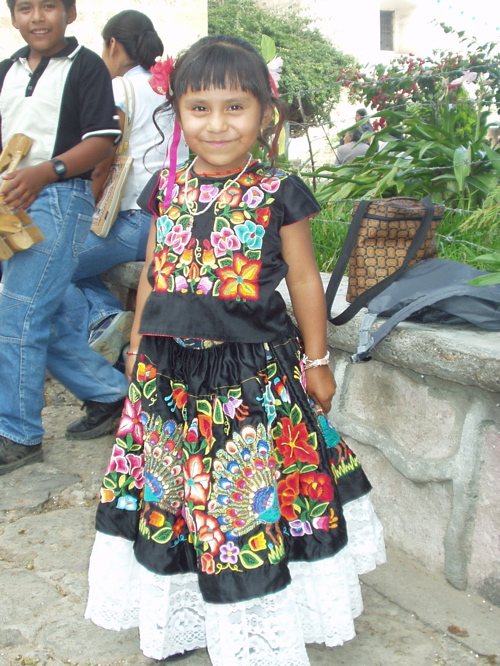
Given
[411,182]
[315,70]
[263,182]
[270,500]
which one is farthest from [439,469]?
[315,70]

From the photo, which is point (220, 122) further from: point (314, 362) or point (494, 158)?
point (494, 158)

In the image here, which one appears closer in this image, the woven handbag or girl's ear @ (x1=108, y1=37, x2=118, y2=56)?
the woven handbag

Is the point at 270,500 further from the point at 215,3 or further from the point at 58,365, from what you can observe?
the point at 215,3

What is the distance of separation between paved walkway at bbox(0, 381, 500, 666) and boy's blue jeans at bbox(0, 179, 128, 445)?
40 centimetres

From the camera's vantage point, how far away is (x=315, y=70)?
23.8 m

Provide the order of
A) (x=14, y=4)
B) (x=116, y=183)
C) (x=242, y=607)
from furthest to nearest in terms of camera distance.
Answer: (x=116, y=183), (x=14, y=4), (x=242, y=607)

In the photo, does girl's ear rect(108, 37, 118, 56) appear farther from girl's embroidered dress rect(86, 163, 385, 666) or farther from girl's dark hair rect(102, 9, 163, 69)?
girl's embroidered dress rect(86, 163, 385, 666)

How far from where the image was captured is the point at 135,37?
3.55 m

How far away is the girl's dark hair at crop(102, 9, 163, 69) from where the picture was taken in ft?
11.6

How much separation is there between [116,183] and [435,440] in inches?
78.4

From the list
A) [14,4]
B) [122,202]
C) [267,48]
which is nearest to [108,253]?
[122,202]

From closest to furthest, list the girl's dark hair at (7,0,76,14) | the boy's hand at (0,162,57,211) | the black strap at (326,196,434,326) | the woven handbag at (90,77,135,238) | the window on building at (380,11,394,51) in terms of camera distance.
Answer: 1. the black strap at (326,196,434,326)
2. the boy's hand at (0,162,57,211)
3. the girl's dark hair at (7,0,76,14)
4. the woven handbag at (90,77,135,238)
5. the window on building at (380,11,394,51)

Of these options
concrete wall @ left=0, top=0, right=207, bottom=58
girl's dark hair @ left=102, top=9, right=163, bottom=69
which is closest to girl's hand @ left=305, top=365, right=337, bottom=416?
girl's dark hair @ left=102, top=9, right=163, bottom=69

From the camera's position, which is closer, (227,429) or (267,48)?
(227,429)
